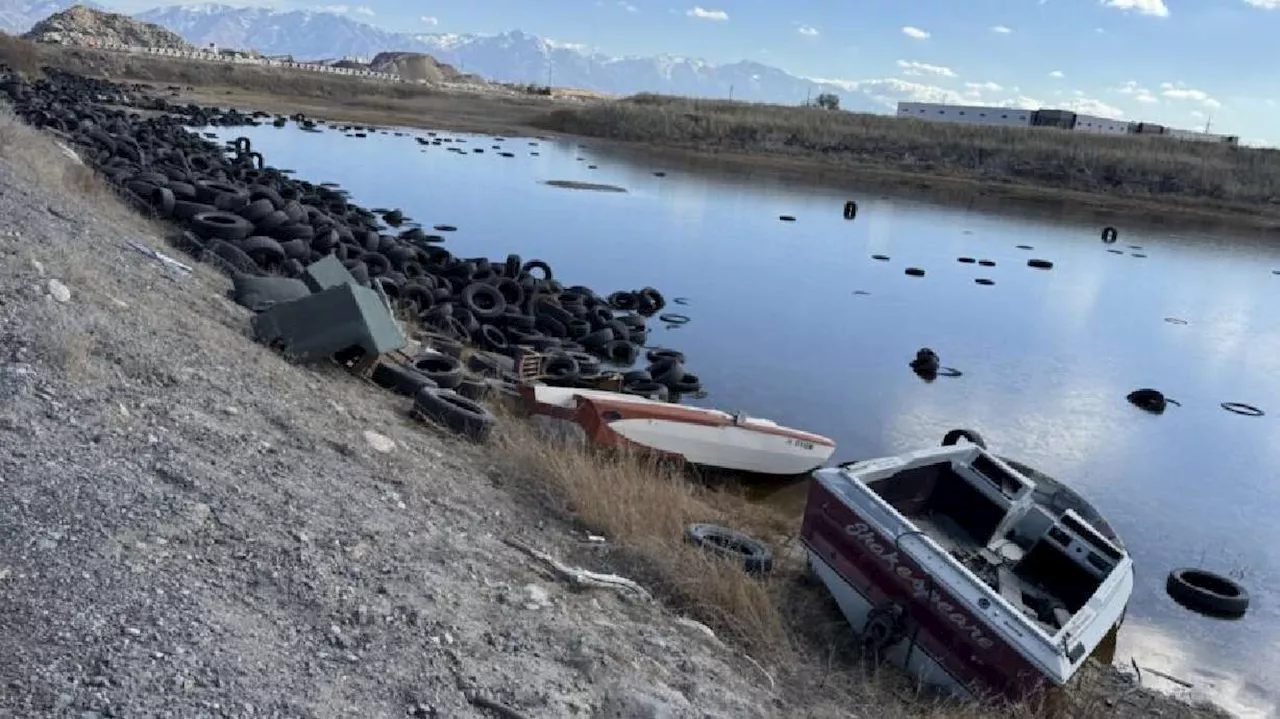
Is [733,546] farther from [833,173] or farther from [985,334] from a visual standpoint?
[833,173]

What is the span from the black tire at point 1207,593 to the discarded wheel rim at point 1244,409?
797cm

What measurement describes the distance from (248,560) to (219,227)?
979 centimetres

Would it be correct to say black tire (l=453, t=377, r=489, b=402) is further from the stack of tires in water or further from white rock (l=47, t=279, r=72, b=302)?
white rock (l=47, t=279, r=72, b=302)

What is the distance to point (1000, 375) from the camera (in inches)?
675

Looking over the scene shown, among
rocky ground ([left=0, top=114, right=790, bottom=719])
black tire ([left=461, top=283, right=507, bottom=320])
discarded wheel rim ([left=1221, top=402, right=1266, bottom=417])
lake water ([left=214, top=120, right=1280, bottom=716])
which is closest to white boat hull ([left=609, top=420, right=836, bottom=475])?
lake water ([left=214, top=120, right=1280, bottom=716])

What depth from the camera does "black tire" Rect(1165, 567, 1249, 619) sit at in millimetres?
9297

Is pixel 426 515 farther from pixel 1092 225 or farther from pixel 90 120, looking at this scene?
pixel 1092 225

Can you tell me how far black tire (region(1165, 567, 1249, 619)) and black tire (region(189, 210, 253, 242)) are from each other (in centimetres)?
1192

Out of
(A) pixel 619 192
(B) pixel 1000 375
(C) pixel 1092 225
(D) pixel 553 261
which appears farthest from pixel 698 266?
(C) pixel 1092 225

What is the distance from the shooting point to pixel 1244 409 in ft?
54.6

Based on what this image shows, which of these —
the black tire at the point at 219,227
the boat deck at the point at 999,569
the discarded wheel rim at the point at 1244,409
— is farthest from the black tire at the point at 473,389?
the discarded wheel rim at the point at 1244,409

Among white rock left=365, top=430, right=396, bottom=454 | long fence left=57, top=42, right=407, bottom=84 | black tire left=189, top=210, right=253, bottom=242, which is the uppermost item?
long fence left=57, top=42, right=407, bottom=84

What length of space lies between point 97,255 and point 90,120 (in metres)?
19.7

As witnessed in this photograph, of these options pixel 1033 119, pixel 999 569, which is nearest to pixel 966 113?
pixel 1033 119
